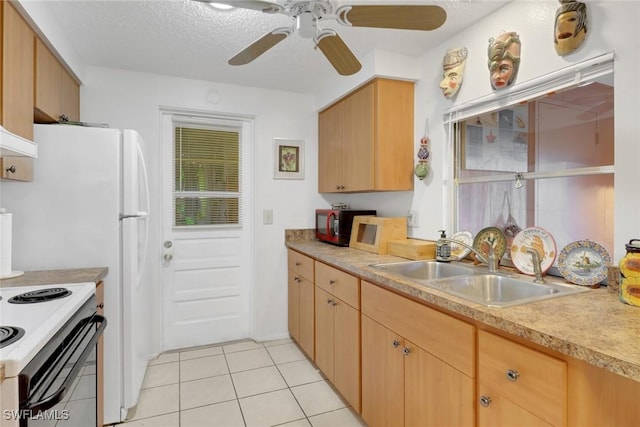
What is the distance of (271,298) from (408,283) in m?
1.92

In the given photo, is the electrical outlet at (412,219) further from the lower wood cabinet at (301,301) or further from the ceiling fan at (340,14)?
the ceiling fan at (340,14)

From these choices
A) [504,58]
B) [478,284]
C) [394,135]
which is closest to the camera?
[478,284]

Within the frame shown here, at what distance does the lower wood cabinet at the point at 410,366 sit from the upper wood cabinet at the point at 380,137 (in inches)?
36.5

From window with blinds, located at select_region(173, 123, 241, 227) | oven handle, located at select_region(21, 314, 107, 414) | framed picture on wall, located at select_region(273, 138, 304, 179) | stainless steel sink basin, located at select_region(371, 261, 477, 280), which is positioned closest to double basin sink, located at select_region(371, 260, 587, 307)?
stainless steel sink basin, located at select_region(371, 261, 477, 280)

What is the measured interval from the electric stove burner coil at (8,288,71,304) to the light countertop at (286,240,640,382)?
4.67 ft

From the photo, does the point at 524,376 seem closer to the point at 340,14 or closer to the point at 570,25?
the point at 340,14

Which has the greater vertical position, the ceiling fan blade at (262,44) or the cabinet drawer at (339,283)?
the ceiling fan blade at (262,44)

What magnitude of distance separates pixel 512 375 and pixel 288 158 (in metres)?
2.53

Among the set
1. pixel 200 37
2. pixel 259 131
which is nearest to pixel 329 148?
pixel 259 131

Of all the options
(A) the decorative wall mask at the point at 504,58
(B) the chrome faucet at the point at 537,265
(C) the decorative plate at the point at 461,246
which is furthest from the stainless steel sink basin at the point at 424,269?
(A) the decorative wall mask at the point at 504,58

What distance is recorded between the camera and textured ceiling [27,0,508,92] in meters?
1.83

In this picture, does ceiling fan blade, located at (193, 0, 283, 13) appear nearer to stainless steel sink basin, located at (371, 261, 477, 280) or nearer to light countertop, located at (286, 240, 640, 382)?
light countertop, located at (286, 240, 640, 382)

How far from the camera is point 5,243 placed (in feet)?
5.20

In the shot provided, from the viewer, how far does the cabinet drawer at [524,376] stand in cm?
91
